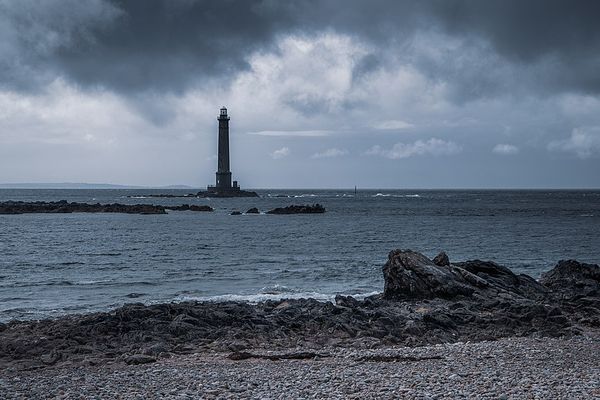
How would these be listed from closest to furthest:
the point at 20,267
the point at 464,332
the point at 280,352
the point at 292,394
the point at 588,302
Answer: the point at 292,394, the point at 280,352, the point at 464,332, the point at 588,302, the point at 20,267

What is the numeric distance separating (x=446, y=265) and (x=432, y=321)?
21.0 feet

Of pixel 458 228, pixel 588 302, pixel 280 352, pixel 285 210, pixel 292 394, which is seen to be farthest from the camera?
pixel 285 210

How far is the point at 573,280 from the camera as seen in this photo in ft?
83.6

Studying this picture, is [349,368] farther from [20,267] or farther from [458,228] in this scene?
[458,228]

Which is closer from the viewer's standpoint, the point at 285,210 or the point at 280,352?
the point at 280,352

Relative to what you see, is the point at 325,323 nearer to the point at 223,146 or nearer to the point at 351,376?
the point at 351,376

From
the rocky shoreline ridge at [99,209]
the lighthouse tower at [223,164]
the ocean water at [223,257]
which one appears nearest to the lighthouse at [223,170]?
the lighthouse tower at [223,164]

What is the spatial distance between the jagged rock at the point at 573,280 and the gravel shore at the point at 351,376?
789cm

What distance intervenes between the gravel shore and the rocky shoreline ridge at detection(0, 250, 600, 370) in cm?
92

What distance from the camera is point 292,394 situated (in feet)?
37.3

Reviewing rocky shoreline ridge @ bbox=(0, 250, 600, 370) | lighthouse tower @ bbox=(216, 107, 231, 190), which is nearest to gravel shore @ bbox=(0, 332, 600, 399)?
rocky shoreline ridge @ bbox=(0, 250, 600, 370)

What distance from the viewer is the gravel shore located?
11430 mm

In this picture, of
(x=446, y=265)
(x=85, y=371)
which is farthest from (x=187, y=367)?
(x=446, y=265)

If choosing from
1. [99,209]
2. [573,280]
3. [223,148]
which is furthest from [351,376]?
[223,148]
